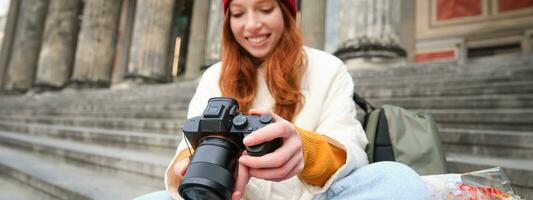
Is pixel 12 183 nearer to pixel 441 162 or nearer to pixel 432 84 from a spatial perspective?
pixel 441 162

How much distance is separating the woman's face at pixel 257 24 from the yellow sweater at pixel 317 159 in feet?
1.34

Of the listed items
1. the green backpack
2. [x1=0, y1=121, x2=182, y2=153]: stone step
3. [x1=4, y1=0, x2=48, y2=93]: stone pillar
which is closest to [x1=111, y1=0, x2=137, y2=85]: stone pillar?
[x1=4, y1=0, x2=48, y2=93]: stone pillar

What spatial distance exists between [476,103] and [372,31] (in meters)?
2.07

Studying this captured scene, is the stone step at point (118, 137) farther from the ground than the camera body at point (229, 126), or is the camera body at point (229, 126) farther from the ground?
the camera body at point (229, 126)

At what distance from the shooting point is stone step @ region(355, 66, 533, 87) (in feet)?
8.44

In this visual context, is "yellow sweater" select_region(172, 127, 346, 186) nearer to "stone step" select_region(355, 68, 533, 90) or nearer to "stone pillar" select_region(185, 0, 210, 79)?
"stone step" select_region(355, 68, 533, 90)

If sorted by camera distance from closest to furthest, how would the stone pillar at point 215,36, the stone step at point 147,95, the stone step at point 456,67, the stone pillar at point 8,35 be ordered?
the stone step at point 456,67, the stone step at point 147,95, the stone pillar at point 215,36, the stone pillar at point 8,35

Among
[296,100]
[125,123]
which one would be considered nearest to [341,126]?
[296,100]

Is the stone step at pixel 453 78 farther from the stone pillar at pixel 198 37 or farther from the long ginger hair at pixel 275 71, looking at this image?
the stone pillar at pixel 198 37

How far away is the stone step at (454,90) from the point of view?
2.26 meters

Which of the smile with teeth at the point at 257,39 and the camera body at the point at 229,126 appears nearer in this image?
the camera body at the point at 229,126

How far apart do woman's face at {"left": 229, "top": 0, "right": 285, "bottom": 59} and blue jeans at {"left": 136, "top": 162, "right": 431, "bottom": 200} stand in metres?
0.46

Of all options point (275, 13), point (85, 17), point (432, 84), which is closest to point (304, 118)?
point (275, 13)

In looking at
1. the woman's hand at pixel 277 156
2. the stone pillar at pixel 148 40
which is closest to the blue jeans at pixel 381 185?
the woman's hand at pixel 277 156
